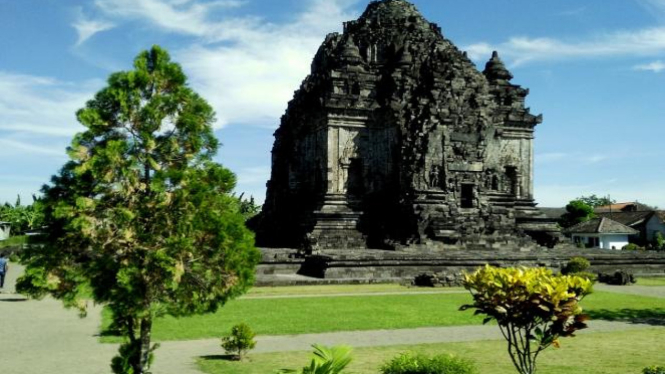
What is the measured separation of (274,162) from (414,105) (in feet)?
41.0

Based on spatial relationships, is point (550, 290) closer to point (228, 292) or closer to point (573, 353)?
point (228, 292)

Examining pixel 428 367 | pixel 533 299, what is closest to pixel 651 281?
pixel 428 367

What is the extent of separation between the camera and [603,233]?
57406 mm

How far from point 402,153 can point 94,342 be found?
20.0 m

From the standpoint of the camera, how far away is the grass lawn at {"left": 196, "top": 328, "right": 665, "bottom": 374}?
9.17m

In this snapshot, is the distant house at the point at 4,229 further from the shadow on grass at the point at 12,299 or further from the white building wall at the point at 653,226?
the white building wall at the point at 653,226

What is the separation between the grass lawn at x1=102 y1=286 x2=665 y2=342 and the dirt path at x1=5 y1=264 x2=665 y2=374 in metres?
0.56

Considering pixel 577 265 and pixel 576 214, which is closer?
pixel 577 265

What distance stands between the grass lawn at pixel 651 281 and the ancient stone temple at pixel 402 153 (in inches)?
195

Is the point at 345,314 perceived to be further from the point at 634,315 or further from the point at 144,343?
the point at 144,343

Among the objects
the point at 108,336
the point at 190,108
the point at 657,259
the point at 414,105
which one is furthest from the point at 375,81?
the point at 190,108

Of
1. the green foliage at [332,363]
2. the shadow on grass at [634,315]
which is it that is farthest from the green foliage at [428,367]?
the shadow on grass at [634,315]

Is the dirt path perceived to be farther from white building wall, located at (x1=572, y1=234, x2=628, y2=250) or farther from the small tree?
white building wall, located at (x1=572, y1=234, x2=628, y2=250)

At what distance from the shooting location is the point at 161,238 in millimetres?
6602
